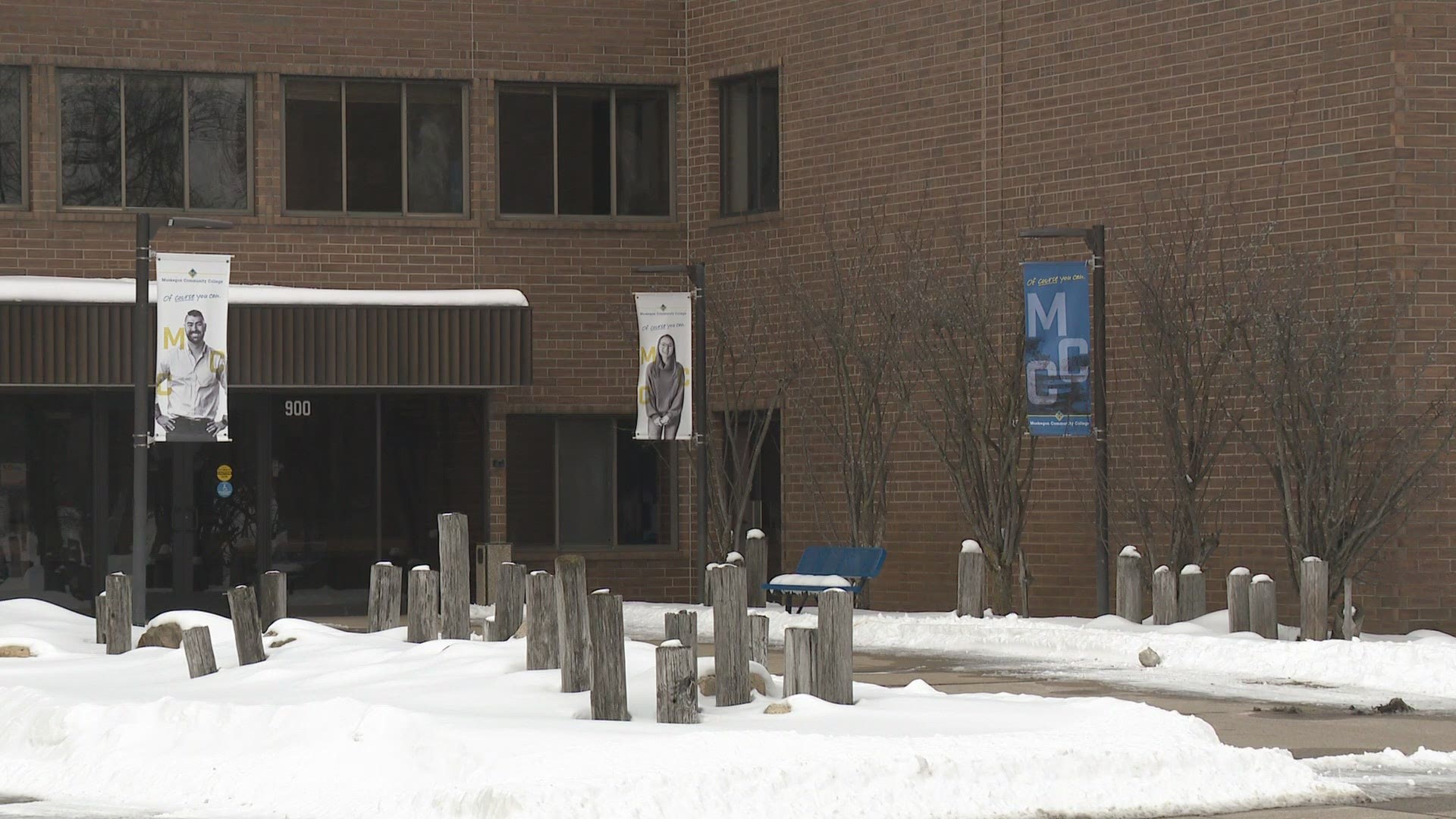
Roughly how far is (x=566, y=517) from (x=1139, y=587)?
1123 centimetres

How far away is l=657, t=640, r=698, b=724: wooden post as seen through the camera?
13.2 m

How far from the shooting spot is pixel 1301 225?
24.0m

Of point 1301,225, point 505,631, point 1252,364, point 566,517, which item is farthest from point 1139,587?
point 566,517

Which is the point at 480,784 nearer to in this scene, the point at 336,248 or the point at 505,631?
the point at 505,631

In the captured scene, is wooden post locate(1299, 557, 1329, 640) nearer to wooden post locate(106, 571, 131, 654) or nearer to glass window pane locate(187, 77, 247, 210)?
wooden post locate(106, 571, 131, 654)

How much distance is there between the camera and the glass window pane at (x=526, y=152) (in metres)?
31.5

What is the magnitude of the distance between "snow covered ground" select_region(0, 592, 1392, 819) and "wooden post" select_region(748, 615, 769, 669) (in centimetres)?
73

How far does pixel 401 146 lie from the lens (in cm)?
3117

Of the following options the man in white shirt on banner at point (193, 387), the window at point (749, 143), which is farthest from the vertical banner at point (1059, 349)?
the man in white shirt on banner at point (193, 387)

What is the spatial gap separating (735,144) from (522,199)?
→ 10.3 feet

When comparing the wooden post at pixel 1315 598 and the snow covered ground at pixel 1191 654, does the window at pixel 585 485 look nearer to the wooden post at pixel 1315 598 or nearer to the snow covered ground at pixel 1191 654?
the snow covered ground at pixel 1191 654

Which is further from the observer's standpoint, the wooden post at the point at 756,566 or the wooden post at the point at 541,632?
the wooden post at the point at 756,566

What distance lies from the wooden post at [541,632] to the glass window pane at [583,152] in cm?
1633

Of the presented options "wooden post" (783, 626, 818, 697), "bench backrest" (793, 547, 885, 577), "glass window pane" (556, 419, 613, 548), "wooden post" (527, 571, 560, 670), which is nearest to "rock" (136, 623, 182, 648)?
"wooden post" (527, 571, 560, 670)
